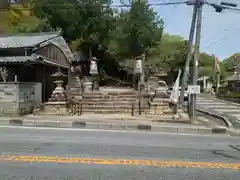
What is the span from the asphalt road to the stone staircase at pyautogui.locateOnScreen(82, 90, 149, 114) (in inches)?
356

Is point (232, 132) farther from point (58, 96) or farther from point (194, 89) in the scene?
point (58, 96)

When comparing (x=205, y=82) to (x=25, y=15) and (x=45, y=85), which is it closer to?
(x=25, y=15)

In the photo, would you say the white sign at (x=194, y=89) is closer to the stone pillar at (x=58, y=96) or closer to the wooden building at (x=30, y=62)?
the stone pillar at (x=58, y=96)

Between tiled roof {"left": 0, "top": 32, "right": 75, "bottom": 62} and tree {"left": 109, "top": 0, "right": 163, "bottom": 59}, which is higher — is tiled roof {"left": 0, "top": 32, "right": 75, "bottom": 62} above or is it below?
below

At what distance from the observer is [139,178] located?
4.82 metres

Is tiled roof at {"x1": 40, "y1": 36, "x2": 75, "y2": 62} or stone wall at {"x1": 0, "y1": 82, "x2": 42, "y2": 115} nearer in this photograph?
stone wall at {"x1": 0, "y1": 82, "x2": 42, "y2": 115}

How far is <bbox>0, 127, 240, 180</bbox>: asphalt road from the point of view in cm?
499

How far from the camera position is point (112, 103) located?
18.4 m

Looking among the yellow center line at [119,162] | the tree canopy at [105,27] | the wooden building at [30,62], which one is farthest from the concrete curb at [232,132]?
the tree canopy at [105,27]

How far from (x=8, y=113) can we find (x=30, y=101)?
5.48 ft

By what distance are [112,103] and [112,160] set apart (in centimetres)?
1241

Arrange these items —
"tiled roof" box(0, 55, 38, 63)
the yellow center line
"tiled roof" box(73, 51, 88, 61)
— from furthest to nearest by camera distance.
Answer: "tiled roof" box(73, 51, 88, 61) < "tiled roof" box(0, 55, 38, 63) < the yellow center line

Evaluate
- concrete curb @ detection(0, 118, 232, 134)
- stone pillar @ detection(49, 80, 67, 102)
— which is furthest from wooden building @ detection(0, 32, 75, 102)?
concrete curb @ detection(0, 118, 232, 134)

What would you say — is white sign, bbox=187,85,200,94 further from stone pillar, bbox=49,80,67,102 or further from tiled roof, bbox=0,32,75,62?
tiled roof, bbox=0,32,75,62
